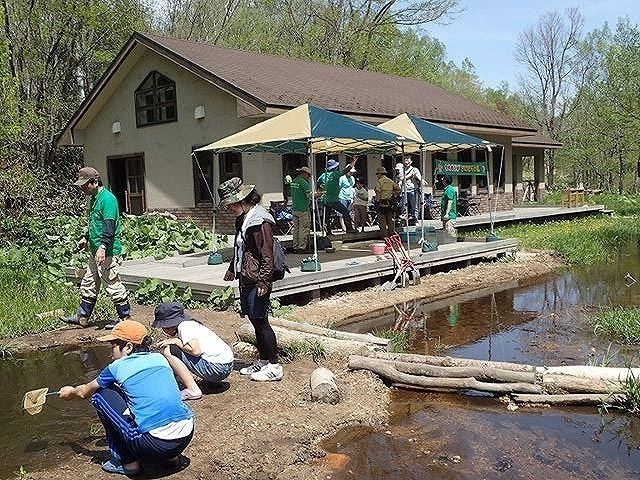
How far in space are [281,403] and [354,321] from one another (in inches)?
152

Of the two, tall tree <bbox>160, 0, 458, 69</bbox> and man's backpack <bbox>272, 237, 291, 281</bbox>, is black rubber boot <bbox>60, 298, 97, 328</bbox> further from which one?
tall tree <bbox>160, 0, 458, 69</bbox>

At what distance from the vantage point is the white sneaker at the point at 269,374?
595 cm

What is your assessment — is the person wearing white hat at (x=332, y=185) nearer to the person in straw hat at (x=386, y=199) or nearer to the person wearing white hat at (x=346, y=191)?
the person wearing white hat at (x=346, y=191)

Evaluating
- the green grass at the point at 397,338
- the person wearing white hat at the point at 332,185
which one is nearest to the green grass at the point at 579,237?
the person wearing white hat at the point at 332,185

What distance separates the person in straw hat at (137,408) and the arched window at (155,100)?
1474cm

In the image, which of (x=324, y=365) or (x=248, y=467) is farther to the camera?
(x=324, y=365)

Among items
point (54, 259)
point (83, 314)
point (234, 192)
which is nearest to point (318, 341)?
point (234, 192)

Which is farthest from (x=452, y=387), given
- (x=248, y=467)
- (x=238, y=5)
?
(x=238, y=5)

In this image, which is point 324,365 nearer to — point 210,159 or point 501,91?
point 210,159

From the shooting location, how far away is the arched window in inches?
716

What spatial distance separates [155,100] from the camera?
1869 centimetres

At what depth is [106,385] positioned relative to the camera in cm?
411

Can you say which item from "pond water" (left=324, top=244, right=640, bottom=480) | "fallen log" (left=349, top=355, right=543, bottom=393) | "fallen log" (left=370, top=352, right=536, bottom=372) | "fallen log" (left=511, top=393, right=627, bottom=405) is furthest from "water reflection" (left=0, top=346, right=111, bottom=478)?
"fallen log" (left=511, top=393, right=627, bottom=405)

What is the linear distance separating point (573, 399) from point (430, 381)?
1.20m
